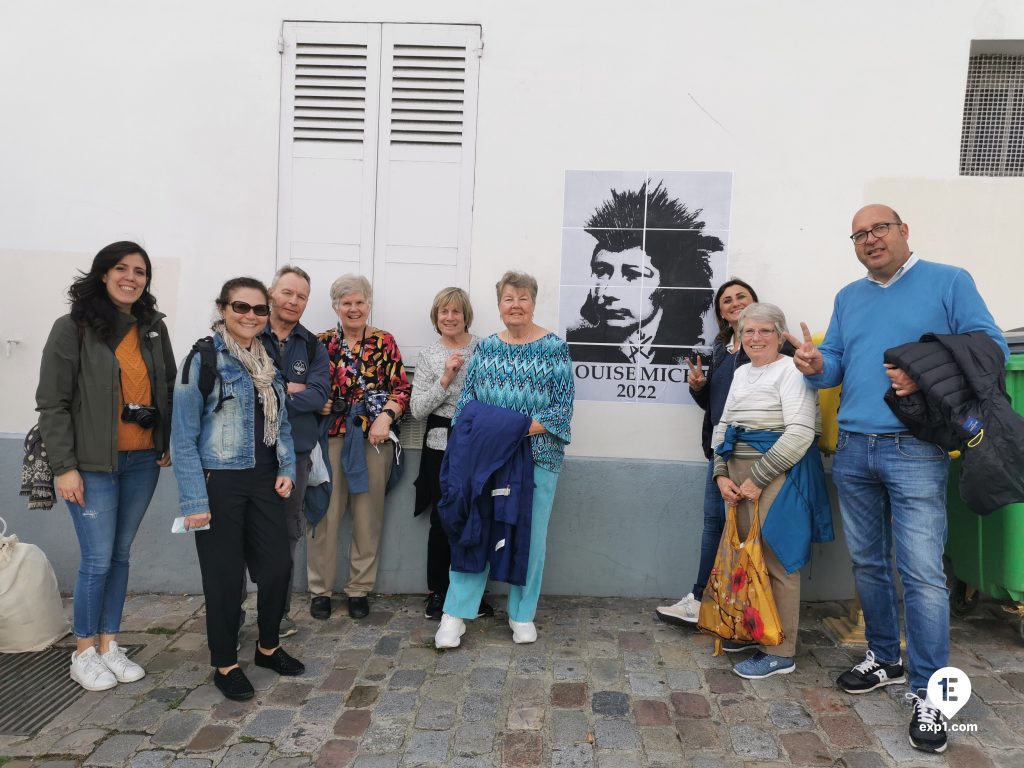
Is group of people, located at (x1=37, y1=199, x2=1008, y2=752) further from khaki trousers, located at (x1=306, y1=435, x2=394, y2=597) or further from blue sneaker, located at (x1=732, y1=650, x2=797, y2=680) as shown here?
khaki trousers, located at (x1=306, y1=435, x2=394, y2=597)

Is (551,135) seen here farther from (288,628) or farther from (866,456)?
(288,628)

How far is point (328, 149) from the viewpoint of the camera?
4.58 metres

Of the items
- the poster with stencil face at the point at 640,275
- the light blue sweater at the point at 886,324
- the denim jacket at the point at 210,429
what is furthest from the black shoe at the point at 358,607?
the light blue sweater at the point at 886,324

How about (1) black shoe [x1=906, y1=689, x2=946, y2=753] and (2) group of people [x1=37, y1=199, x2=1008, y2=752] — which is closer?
(1) black shoe [x1=906, y1=689, x2=946, y2=753]

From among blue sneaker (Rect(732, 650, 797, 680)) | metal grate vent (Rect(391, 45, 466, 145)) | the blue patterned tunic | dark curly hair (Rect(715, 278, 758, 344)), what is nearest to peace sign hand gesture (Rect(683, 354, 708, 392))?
dark curly hair (Rect(715, 278, 758, 344))

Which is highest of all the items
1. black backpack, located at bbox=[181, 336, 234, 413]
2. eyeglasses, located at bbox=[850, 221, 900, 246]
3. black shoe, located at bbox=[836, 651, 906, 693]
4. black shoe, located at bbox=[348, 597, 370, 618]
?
eyeglasses, located at bbox=[850, 221, 900, 246]

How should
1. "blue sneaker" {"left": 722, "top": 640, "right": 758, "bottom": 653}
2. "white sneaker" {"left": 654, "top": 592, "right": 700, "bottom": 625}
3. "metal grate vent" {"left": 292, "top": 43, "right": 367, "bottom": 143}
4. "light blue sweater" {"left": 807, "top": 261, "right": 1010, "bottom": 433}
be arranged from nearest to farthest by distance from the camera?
1. "light blue sweater" {"left": 807, "top": 261, "right": 1010, "bottom": 433}
2. "blue sneaker" {"left": 722, "top": 640, "right": 758, "bottom": 653}
3. "white sneaker" {"left": 654, "top": 592, "right": 700, "bottom": 625}
4. "metal grate vent" {"left": 292, "top": 43, "right": 367, "bottom": 143}

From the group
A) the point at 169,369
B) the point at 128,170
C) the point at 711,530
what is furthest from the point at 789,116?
the point at 128,170

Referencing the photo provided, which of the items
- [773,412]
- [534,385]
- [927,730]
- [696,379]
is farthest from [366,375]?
[927,730]

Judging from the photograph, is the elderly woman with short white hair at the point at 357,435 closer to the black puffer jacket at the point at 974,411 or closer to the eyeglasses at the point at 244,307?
the eyeglasses at the point at 244,307

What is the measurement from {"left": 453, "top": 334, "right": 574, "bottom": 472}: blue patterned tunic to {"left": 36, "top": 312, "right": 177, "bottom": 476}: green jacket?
1694mm

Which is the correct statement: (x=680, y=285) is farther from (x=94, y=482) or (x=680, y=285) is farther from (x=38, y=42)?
(x=38, y=42)

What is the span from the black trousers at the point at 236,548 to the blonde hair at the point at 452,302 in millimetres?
1373

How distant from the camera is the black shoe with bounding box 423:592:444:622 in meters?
4.21
